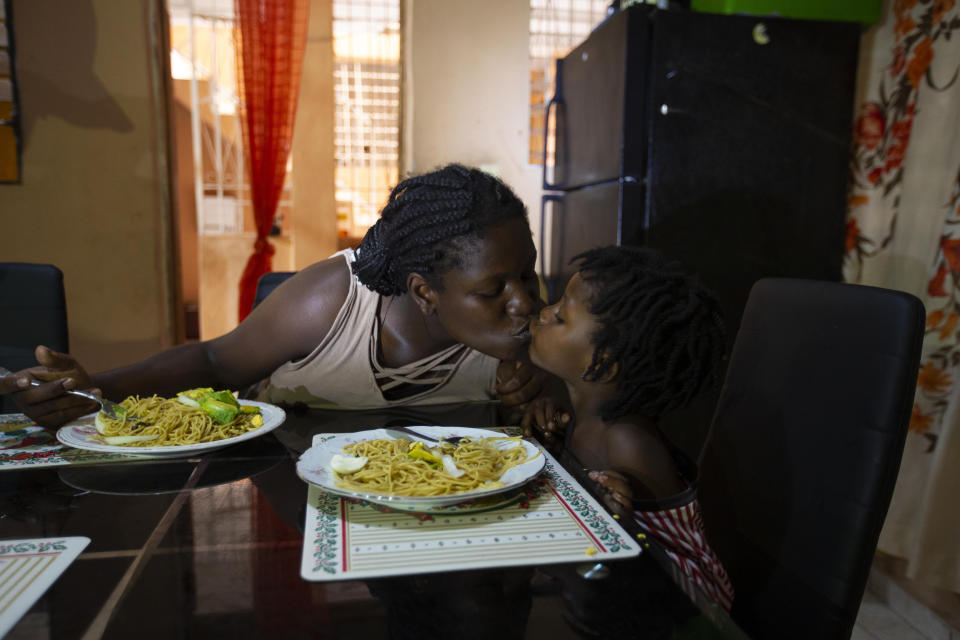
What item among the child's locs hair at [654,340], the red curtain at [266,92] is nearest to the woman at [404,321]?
the child's locs hair at [654,340]

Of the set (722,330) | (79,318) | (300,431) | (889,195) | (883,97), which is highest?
(883,97)

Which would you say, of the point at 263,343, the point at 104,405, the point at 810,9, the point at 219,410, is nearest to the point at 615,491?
the point at 219,410

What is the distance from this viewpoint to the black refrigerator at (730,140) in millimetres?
2385

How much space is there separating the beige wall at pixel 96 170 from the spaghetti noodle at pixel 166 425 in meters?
2.48

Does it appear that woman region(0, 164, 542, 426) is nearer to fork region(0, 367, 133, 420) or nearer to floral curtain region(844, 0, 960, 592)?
fork region(0, 367, 133, 420)

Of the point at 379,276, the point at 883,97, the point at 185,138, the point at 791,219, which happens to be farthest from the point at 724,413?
the point at 185,138

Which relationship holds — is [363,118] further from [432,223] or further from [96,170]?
[432,223]

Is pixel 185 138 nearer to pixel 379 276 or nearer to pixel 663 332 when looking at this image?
pixel 379 276

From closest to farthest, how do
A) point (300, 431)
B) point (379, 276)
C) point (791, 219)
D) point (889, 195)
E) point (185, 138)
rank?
point (300, 431) → point (379, 276) → point (889, 195) → point (791, 219) → point (185, 138)

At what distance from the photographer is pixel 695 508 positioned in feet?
3.17

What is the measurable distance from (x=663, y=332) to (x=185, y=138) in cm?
630

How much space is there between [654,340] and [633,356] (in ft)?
0.15

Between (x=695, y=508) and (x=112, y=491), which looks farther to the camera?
(x=695, y=508)

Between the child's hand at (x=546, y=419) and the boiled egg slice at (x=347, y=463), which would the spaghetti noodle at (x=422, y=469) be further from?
the child's hand at (x=546, y=419)
